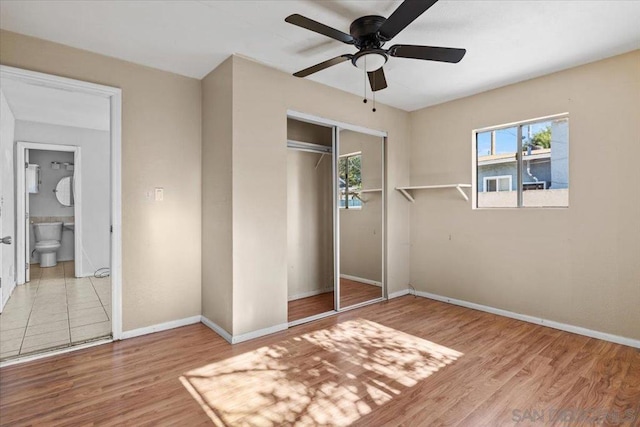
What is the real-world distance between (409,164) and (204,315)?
133 inches

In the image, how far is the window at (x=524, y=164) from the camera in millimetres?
3387

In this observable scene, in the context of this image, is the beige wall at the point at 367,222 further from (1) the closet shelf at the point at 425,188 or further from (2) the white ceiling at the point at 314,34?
(2) the white ceiling at the point at 314,34

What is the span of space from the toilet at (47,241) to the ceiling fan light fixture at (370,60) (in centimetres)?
665

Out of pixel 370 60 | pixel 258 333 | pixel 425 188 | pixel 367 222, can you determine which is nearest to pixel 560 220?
pixel 425 188

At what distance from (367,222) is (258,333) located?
2.04 meters

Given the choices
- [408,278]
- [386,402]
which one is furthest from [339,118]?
[386,402]

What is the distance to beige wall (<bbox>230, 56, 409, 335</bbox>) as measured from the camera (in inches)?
118

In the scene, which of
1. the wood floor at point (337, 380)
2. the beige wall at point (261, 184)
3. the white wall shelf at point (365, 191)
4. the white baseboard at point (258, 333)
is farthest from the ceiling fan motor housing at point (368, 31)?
the white baseboard at point (258, 333)

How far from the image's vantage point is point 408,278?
471cm

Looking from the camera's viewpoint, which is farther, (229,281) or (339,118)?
(339,118)

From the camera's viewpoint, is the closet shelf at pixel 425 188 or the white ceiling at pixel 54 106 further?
the closet shelf at pixel 425 188

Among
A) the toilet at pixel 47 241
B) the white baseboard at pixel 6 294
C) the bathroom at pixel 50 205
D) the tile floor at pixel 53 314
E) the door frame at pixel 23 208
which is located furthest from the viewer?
the bathroom at pixel 50 205

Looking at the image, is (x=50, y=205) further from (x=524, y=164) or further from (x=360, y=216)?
(x=524, y=164)

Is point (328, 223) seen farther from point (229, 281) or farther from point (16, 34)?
point (16, 34)
